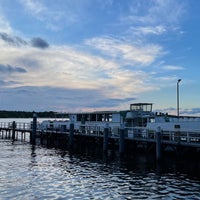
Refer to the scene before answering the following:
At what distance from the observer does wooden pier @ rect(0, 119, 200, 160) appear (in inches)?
1178

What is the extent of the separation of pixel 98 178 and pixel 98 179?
0.38 m

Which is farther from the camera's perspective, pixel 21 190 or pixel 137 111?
pixel 137 111

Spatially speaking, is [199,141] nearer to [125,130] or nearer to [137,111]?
[125,130]

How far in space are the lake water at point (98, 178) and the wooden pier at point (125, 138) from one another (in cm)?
161

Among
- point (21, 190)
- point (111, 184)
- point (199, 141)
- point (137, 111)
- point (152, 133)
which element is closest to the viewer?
point (21, 190)

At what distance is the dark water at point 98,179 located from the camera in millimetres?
18641

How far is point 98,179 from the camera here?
74.5 ft

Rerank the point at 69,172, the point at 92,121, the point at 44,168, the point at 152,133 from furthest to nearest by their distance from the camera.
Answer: the point at 92,121 < the point at 152,133 < the point at 44,168 < the point at 69,172

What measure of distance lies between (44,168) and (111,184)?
793 cm

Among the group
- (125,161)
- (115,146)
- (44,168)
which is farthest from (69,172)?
(115,146)

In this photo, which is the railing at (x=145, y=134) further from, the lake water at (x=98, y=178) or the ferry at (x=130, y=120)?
the lake water at (x=98, y=178)

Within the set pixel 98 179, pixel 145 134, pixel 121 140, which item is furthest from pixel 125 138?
pixel 98 179

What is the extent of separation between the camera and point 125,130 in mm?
36594

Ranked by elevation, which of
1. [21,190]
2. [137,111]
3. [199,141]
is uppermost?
[137,111]
